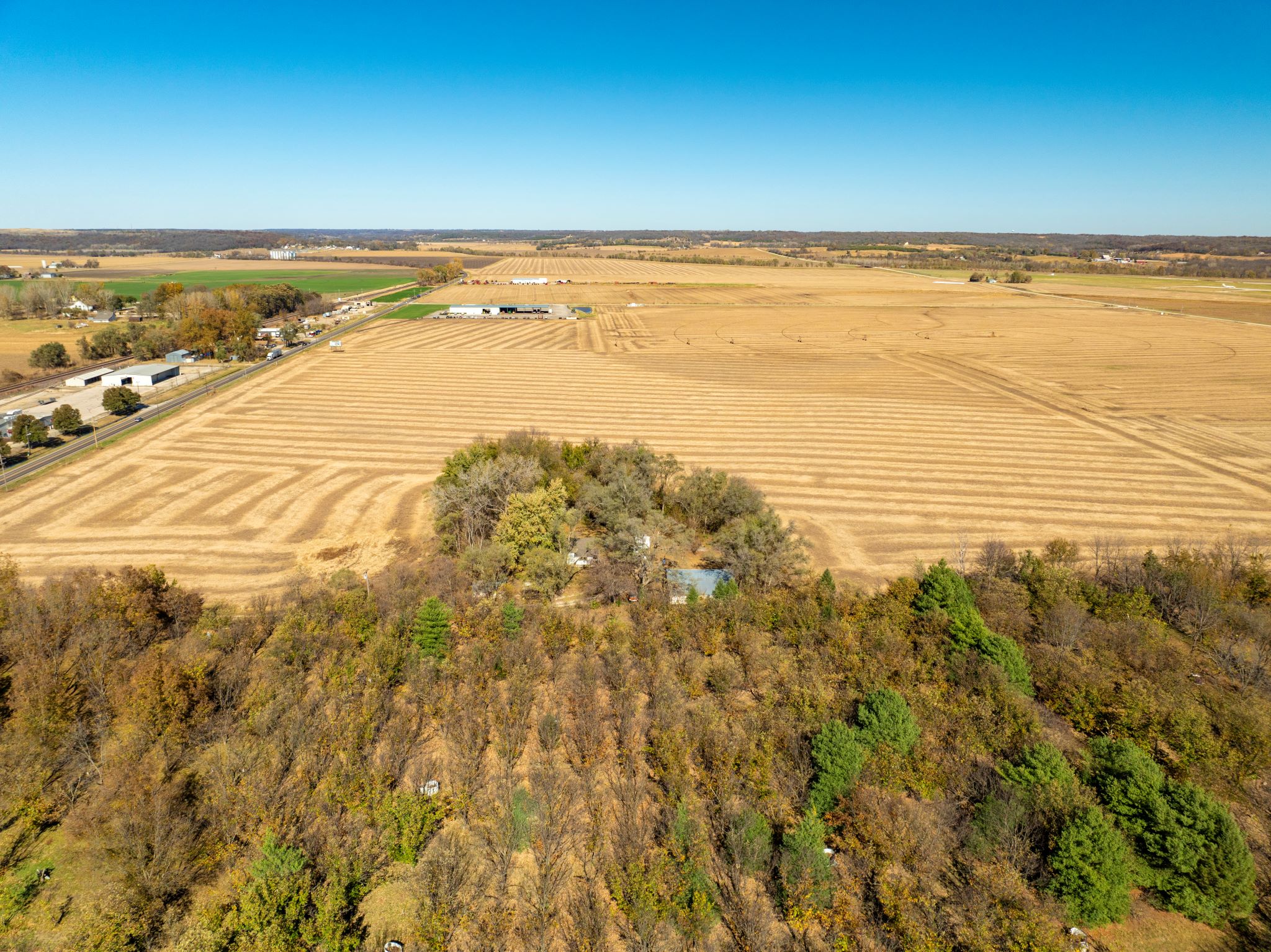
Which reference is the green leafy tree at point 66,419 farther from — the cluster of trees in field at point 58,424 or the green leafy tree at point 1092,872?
the green leafy tree at point 1092,872

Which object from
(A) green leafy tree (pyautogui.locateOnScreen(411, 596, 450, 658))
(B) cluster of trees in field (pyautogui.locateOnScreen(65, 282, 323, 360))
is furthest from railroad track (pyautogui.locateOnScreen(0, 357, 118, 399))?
(A) green leafy tree (pyautogui.locateOnScreen(411, 596, 450, 658))

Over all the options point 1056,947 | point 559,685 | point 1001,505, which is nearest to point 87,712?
point 559,685

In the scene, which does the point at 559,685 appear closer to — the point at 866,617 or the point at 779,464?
the point at 866,617

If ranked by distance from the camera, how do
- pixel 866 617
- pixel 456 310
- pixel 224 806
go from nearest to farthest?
pixel 224 806 → pixel 866 617 → pixel 456 310

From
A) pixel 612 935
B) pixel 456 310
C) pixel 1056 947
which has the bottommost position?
pixel 612 935

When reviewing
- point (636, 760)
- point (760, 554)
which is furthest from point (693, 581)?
point (636, 760)

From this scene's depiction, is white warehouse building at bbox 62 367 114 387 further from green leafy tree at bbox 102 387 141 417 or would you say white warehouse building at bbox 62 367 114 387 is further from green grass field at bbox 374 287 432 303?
→ green grass field at bbox 374 287 432 303

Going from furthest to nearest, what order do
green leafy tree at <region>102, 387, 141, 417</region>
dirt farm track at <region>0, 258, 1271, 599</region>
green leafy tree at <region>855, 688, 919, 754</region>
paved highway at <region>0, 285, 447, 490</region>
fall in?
green leafy tree at <region>102, 387, 141, 417</region> < paved highway at <region>0, 285, 447, 490</region> < dirt farm track at <region>0, 258, 1271, 599</region> < green leafy tree at <region>855, 688, 919, 754</region>

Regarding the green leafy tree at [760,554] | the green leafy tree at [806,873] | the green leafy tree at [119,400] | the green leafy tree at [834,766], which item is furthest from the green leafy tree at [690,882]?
the green leafy tree at [119,400]
